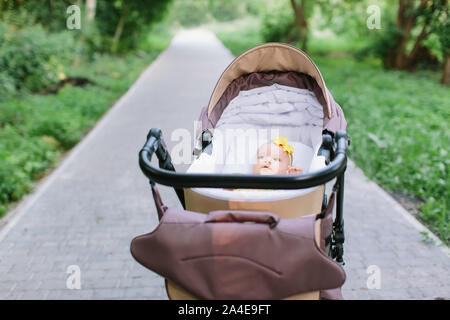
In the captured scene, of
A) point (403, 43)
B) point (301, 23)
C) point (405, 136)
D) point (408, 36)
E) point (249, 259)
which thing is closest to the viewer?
point (249, 259)

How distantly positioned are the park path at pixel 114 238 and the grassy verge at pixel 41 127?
0.26m

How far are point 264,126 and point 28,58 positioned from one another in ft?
25.5

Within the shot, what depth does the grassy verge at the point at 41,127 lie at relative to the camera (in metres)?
5.06

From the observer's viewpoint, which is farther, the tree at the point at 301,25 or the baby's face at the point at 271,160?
the tree at the point at 301,25

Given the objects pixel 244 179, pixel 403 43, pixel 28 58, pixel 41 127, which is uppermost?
pixel 244 179

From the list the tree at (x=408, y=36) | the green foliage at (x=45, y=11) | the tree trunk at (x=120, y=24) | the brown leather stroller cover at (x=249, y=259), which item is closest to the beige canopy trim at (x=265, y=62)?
the brown leather stroller cover at (x=249, y=259)

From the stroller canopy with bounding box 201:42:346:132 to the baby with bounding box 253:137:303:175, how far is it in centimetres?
49

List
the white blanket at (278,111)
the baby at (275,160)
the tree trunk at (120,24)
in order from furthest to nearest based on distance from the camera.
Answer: the tree trunk at (120,24) < the white blanket at (278,111) < the baby at (275,160)

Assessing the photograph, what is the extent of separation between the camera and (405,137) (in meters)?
6.14

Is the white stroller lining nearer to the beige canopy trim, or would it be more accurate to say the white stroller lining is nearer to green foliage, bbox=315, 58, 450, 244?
the beige canopy trim

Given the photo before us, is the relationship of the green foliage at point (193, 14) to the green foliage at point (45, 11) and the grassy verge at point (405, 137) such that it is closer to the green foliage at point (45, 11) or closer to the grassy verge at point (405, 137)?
the green foliage at point (45, 11)

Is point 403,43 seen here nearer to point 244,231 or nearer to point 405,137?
point 405,137

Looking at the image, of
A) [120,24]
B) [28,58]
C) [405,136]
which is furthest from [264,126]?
[120,24]
